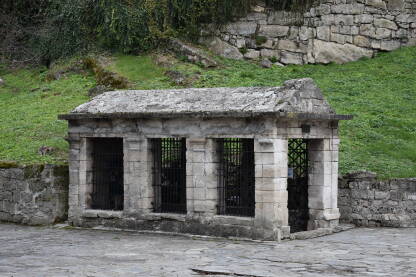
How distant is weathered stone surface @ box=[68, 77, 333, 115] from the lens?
13466 mm

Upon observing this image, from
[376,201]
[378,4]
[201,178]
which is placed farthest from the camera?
[378,4]

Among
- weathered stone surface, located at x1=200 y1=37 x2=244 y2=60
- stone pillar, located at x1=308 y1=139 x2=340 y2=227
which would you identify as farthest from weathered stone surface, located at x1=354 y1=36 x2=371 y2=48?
stone pillar, located at x1=308 y1=139 x2=340 y2=227

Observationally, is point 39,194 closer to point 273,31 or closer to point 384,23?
point 273,31

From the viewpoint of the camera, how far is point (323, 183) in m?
14.7

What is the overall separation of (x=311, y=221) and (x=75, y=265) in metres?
5.87

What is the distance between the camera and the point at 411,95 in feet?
69.9

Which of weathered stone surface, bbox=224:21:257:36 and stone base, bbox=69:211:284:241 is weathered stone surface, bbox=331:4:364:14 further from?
stone base, bbox=69:211:284:241

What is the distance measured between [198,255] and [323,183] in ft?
13.5

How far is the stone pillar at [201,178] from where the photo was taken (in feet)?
45.9

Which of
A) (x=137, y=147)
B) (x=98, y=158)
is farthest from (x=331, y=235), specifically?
(x=98, y=158)

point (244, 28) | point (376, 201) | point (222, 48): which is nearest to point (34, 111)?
point (222, 48)

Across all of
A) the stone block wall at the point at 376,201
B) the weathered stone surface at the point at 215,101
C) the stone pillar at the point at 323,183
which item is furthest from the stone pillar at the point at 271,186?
the stone block wall at the point at 376,201

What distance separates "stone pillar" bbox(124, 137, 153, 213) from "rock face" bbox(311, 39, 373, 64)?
39.0 ft

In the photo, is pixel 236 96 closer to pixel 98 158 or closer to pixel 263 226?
pixel 263 226
